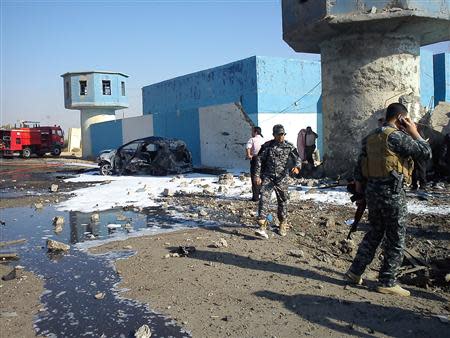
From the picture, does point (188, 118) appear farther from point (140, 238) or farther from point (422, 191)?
point (140, 238)

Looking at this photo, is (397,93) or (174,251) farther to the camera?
(397,93)

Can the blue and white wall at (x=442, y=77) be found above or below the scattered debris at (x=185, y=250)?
above

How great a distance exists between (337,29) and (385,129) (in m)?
6.87

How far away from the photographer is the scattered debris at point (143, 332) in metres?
3.10

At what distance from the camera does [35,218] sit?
8078 millimetres

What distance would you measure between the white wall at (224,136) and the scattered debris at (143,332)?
12252mm

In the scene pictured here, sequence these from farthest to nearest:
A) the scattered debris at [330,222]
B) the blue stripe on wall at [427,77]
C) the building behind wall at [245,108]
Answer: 1. the blue stripe on wall at [427,77]
2. the building behind wall at [245,108]
3. the scattered debris at [330,222]

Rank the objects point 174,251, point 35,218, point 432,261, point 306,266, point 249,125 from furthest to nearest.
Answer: point 249,125 → point 35,218 → point 174,251 → point 432,261 → point 306,266

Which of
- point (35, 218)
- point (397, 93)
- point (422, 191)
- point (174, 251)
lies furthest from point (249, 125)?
point (174, 251)

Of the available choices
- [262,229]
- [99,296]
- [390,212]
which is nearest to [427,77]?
[262,229]

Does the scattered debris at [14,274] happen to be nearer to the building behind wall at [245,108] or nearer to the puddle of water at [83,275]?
the puddle of water at [83,275]

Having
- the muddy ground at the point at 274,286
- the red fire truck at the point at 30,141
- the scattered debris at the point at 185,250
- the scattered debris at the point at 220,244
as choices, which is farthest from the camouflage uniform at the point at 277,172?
the red fire truck at the point at 30,141

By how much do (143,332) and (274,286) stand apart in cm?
143

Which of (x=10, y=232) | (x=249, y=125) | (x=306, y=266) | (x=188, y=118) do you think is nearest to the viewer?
(x=306, y=266)
